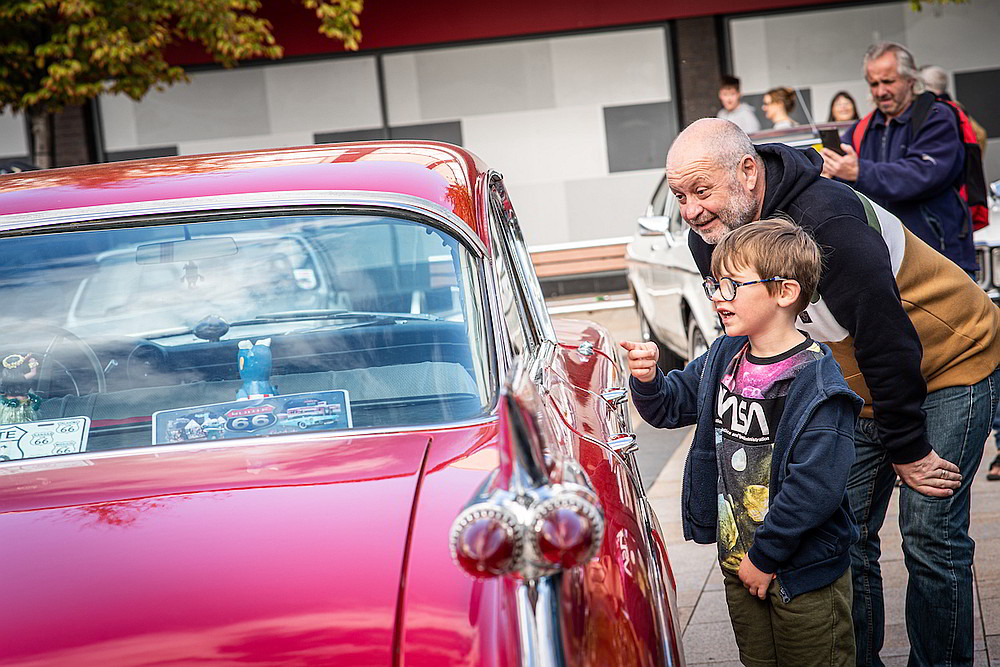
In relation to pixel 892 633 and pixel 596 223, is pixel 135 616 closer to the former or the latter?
pixel 892 633

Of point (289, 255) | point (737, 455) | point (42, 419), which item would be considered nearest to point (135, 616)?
point (42, 419)

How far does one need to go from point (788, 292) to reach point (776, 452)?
1.25ft

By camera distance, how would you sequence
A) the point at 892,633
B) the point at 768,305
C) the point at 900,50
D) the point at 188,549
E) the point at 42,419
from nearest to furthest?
the point at 188,549, the point at 42,419, the point at 768,305, the point at 892,633, the point at 900,50

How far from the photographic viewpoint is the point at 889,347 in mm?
3002

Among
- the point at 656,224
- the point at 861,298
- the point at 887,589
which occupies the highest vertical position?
the point at 656,224

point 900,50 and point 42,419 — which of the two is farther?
point 900,50

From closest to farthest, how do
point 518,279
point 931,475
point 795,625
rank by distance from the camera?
point 795,625 → point 931,475 → point 518,279

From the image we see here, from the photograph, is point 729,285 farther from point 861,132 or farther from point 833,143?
point 861,132

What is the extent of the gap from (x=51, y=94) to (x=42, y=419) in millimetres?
9166

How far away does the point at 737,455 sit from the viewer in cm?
298

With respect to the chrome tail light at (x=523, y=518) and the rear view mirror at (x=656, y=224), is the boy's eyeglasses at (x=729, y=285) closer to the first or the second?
the chrome tail light at (x=523, y=518)

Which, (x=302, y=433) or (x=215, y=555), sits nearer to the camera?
(x=215, y=555)

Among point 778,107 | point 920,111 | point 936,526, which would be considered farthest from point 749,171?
point 778,107

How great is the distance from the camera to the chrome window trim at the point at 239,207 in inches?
113
